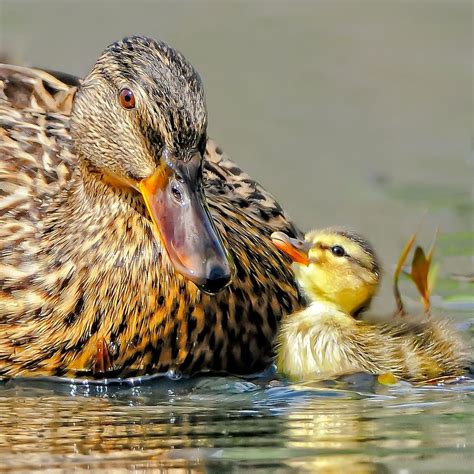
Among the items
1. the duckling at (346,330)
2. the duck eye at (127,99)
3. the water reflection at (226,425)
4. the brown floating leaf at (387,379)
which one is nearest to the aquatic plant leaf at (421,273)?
the duckling at (346,330)

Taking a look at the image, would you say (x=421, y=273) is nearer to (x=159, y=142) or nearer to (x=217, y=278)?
(x=159, y=142)

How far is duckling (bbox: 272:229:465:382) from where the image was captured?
6.05 metres

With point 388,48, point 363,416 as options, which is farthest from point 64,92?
point 388,48

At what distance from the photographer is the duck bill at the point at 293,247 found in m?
6.27

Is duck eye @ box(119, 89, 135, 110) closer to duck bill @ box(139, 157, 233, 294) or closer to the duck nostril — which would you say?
duck bill @ box(139, 157, 233, 294)

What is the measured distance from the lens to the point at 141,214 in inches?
240

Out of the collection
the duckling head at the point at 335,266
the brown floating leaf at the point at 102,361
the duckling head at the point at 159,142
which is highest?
the duckling head at the point at 159,142

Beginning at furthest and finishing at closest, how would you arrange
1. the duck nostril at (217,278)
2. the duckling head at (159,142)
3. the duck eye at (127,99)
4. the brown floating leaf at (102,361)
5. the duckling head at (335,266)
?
1. the duckling head at (335,266)
2. the brown floating leaf at (102,361)
3. the duck eye at (127,99)
4. the duckling head at (159,142)
5. the duck nostril at (217,278)

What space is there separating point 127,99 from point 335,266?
1004 millimetres

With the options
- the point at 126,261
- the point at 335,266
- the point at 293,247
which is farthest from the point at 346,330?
the point at 126,261

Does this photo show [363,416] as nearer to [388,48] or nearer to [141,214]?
[141,214]

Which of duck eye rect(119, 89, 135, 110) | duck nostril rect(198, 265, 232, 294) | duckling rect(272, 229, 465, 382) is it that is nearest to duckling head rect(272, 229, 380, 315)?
duckling rect(272, 229, 465, 382)

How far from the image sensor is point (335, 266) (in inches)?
245

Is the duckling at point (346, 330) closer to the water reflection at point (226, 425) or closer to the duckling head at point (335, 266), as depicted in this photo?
the duckling head at point (335, 266)
